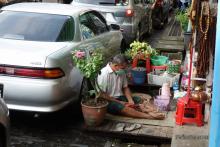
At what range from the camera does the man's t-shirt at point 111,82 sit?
23.0ft

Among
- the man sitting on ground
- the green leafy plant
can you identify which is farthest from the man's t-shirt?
the green leafy plant

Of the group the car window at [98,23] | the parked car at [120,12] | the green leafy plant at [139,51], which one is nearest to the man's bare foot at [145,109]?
the car window at [98,23]

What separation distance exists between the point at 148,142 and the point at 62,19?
240 cm

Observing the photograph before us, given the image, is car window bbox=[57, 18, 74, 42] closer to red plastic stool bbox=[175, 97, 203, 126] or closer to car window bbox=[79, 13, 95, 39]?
car window bbox=[79, 13, 95, 39]

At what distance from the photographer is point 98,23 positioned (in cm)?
837

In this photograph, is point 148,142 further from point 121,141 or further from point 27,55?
point 27,55

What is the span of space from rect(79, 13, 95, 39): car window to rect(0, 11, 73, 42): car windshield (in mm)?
400

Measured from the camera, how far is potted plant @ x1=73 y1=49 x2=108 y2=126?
6.13m

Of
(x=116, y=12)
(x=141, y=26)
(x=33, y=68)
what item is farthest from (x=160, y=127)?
(x=141, y=26)

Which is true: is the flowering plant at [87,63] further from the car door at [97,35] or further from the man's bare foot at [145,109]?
the man's bare foot at [145,109]

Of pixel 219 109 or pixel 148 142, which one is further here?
pixel 148 142

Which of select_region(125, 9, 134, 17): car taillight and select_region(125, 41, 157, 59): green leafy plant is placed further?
select_region(125, 9, 134, 17): car taillight

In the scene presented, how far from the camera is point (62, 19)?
6980mm

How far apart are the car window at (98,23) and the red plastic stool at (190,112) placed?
2.77 metres
